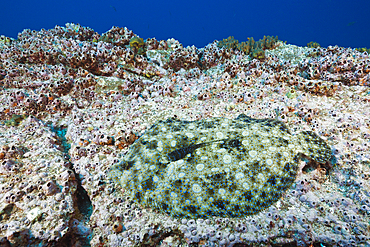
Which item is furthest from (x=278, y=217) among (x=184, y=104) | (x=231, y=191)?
(x=184, y=104)

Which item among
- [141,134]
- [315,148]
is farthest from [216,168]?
[141,134]

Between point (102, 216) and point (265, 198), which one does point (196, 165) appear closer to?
point (265, 198)

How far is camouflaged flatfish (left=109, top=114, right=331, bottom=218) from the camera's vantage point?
312 centimetres

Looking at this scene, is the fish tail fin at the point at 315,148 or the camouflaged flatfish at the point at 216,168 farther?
the fish tail fin at the point at 315,148

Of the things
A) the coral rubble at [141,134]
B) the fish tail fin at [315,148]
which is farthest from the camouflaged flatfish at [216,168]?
the coral rubble at [141,134]

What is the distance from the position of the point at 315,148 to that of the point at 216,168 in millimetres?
2188

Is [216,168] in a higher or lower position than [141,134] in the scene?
lower

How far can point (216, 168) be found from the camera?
10.9 feet

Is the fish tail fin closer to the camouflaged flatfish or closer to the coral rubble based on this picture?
the camouflaged flatfish

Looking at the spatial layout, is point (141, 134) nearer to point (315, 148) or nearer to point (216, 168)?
point (216, 168)

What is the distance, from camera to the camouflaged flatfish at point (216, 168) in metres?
3.12

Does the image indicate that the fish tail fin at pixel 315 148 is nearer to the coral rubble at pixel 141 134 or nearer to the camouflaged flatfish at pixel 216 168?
the camouflaged flatfish at pixel 216 168

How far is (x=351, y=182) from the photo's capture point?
145 inches

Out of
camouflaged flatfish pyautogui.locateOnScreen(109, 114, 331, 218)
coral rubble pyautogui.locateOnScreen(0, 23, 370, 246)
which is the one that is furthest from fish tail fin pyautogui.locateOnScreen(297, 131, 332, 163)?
coral rubble pyautogui.locateOnScreen(0, 23, 370, 246)
